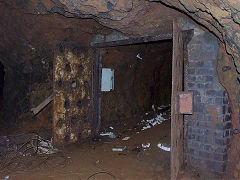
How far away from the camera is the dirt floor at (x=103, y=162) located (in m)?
4.06

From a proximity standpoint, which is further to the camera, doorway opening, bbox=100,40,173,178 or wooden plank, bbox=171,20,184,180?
doorway opening, bbox=100,40,173,178

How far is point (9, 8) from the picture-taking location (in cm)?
483

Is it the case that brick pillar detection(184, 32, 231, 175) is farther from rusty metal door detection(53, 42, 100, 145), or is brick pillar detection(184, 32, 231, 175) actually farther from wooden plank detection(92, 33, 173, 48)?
rusty metal door detection(53, 42, 100, 145)

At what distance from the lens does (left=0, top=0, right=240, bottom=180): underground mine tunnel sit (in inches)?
142

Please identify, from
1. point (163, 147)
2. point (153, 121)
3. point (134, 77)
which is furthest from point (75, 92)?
point (153, 121)

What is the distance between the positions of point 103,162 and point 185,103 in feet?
7.37

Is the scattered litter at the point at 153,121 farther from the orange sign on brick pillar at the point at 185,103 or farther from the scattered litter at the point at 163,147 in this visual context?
the orange sign on brick pillar at the point at 185,103

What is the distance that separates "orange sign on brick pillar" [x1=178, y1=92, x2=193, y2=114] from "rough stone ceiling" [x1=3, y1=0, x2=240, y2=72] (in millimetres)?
889

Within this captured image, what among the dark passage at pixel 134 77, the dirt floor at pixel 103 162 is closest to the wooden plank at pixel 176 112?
the dirt floor at pixel 103 162

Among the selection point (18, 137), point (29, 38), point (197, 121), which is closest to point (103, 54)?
point (29, 38)

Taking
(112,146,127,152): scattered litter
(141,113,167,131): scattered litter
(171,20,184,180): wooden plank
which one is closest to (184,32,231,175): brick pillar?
(171,20,184,180): wooden plank

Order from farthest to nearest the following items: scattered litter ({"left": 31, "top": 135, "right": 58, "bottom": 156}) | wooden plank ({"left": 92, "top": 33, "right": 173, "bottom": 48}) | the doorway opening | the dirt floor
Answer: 1. the doorway opening
2. scattered litter ({"left": 31, "top": 135, "right": 58, "bottom": 156})
3. wooden plank ({"left": 92, "top": 33, "right": 173, "bottom": 48})
4. the dirt floor

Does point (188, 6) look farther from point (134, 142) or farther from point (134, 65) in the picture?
point (134, 65)

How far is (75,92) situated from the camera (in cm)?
571
